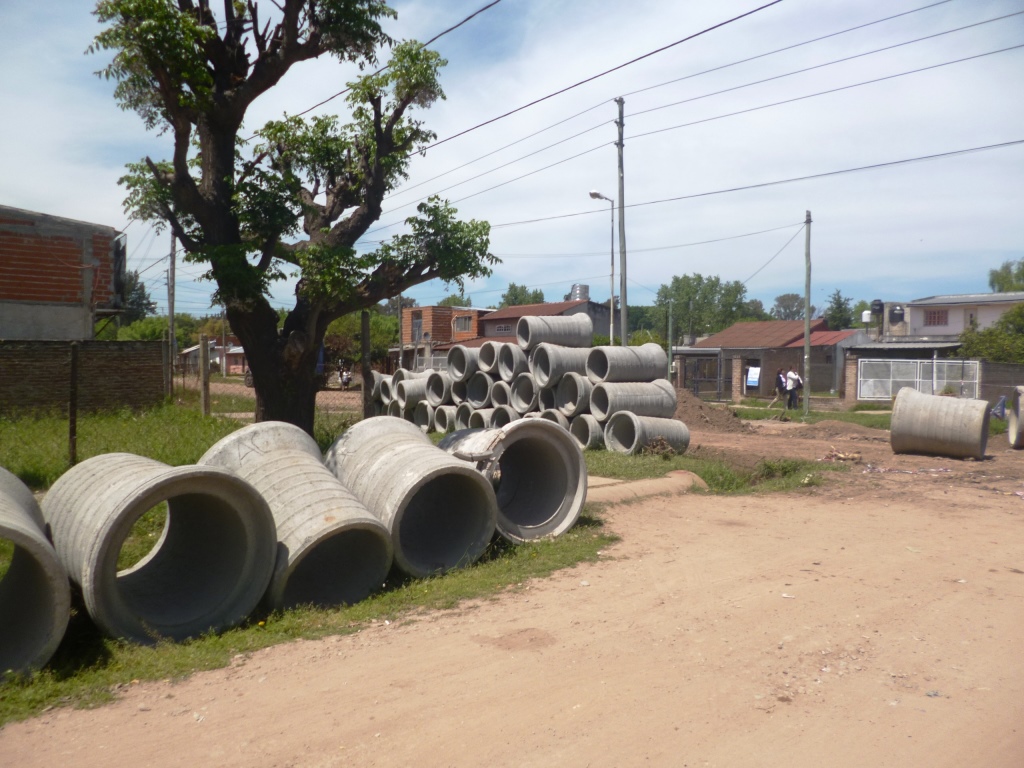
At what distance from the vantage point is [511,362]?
59.4ft

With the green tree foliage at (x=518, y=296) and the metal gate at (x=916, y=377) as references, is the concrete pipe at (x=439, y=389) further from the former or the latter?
the green tree foliage at (x=518, y=296)

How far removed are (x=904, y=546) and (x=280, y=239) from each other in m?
8.41

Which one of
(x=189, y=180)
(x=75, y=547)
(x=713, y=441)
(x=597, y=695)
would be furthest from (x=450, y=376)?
(x=597, y=695)

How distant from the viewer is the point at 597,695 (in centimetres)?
474

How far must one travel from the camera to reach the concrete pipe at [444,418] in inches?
768

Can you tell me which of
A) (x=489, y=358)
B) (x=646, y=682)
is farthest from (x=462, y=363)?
(x=646, y=682)

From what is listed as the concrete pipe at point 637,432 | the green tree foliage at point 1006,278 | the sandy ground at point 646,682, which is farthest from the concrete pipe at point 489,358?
the green tree foliage at point 1006,278

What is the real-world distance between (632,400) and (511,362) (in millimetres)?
3168

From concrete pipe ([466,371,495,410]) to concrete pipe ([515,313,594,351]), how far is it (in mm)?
1416

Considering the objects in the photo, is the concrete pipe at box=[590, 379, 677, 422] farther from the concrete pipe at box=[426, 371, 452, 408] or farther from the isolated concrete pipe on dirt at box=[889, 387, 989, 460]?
the isolated concrete pipe on dirt at box=[889, 387, 989, 460]

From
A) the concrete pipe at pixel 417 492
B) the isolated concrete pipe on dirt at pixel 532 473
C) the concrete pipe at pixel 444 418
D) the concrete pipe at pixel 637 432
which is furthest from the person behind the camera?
the concrete pipe at pixel 444 418

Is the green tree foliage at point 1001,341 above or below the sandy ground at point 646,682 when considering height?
above

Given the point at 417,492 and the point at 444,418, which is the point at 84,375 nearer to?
the point at 444,418

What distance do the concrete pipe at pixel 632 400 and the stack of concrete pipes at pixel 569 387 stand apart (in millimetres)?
19
